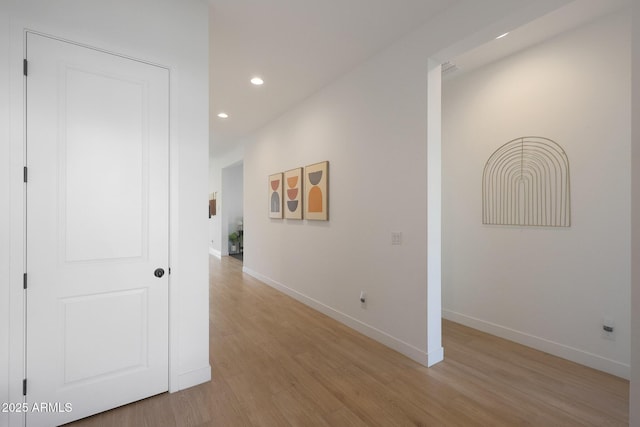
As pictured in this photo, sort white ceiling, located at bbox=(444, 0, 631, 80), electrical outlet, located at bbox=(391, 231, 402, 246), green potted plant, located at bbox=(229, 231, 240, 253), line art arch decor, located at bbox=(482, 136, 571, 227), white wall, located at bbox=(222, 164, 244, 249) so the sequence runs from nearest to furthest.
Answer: white ceiling, located at bbox=(444, 0, 631, 80) → line art arch decor, located at bbox=(482, 136, 571, 227) → electrical outlet, located at bbox=(391, 231, 402, 246) → white wall, located at bbox=(222, 164, 244, 249) → green potted plant, located at bbox=(229, 231, 240, 253)

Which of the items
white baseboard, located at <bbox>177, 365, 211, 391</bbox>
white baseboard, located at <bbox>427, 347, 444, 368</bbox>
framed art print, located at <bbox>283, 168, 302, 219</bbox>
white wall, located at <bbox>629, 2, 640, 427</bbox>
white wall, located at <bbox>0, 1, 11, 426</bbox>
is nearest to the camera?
white wall, located at <bbox>629, 2, 640, 427</bbox>

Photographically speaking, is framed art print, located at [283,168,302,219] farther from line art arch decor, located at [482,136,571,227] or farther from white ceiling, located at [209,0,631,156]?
line art arch decor, located at [482,136,571,227]

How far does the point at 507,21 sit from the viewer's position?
1991 millimetres

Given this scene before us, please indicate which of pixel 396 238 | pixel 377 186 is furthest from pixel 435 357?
pixel 377 186

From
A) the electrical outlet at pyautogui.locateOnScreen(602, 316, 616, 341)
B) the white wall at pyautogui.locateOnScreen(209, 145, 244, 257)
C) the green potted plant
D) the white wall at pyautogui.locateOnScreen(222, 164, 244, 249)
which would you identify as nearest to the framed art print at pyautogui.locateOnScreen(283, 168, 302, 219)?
the electrical outlet at pyautogui.locateOnScreen(602, 316, 616, 341)

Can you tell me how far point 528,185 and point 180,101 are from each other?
3241mm

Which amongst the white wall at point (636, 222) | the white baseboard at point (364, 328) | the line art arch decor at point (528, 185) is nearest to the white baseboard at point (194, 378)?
the white baseboard at point (364, 328)

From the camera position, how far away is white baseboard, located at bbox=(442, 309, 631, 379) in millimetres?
2309

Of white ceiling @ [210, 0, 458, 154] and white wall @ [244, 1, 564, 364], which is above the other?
white ceiling @ [210, 0, 458, 154]

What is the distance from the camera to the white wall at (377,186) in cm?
251

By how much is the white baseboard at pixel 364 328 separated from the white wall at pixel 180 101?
1.66 metres

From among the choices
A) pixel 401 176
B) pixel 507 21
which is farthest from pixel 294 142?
pixel 507 21

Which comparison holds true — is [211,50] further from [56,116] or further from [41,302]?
[41,302]

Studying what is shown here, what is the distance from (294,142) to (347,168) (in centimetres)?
137
